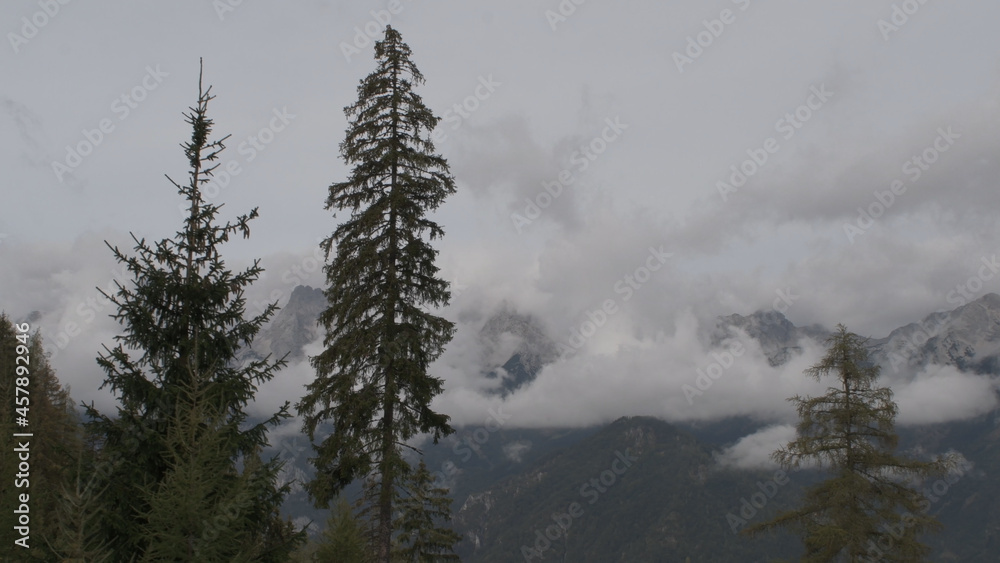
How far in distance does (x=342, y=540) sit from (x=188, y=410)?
74.7ft

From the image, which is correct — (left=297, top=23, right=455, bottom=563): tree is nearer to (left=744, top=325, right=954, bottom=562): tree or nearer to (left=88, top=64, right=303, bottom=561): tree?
(left=88, top=64, right=303, bottom=561): tree

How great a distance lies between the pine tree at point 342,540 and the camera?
95.8ft

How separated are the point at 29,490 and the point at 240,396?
30.6 feet

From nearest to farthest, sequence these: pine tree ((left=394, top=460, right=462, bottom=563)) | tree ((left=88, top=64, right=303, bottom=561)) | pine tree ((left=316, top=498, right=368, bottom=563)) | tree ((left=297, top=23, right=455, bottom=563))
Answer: tree ((left=88, top=64, right=303, bottom=561)) < tree ((left=297, top=23, right=455, bottom=563)) < pine tree ((left=394, top=460, right=462, bottom=563)) < pine tree ((left=316, top=498, right=368, bottom=563))

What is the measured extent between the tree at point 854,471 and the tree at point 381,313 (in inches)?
448

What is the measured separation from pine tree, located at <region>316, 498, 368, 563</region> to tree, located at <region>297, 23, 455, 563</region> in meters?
14.7

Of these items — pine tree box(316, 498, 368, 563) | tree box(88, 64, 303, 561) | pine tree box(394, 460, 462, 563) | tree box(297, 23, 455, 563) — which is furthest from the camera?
pine tree box(316, 498, 368, 563)

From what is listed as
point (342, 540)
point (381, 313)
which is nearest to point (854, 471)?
point (381, 313)

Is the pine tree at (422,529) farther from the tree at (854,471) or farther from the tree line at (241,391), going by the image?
the tree at (854,471)

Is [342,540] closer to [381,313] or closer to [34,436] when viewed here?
[34,436]

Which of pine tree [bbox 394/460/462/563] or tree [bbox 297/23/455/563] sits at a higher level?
tree [bbox 297/23/455/563]

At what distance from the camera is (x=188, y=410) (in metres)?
9.99

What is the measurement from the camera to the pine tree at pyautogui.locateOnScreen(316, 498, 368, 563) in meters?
29.2

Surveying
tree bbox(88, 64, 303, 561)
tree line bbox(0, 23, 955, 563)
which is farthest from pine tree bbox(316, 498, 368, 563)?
tree bbox(88, 64, 303, 561)
